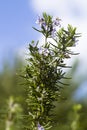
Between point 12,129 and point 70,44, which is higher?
point 70,44

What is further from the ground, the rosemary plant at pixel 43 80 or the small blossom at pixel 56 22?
the small blossom at pixel 56 22

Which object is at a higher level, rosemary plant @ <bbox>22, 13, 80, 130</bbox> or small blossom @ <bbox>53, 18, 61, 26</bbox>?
small blossom @ <bbox>53, 18, 61, 26</bbox>

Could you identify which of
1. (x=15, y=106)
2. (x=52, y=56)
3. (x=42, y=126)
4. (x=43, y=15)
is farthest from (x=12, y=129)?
(x=43, y=15)

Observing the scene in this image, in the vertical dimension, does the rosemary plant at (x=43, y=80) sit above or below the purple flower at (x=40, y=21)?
below

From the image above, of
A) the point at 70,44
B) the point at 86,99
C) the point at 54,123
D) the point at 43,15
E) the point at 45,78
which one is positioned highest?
the point at 43,15

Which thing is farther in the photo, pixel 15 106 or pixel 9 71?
pixel 9 71

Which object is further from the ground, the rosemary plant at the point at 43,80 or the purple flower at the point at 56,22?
the purple flower at the point at 56,22

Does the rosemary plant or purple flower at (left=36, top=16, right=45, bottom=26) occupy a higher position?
purple flower at (left=36, top=16, right=45, bottom=26)

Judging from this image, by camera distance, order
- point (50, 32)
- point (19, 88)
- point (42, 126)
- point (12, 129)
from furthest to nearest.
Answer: point (19, 88)
point (50, 32)
point (42, 126)
point (12, 129)

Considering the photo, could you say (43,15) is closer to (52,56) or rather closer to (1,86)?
(52,56)

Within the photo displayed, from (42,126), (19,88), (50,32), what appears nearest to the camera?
(42,126)
